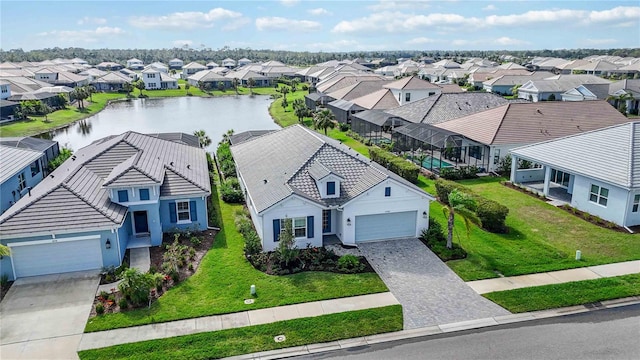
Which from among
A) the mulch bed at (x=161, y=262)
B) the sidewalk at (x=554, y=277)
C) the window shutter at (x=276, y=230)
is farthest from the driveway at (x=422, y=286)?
the mulch bed at (x=161, y=262)

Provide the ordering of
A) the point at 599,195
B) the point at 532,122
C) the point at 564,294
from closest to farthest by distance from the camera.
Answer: the point at 564,294
the point at 599,195
the point at 532,122

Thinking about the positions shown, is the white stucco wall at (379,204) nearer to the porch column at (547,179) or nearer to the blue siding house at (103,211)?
the blue siding house at (103,211)

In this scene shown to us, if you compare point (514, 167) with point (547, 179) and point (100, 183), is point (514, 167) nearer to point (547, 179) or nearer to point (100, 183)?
point (547, 179)

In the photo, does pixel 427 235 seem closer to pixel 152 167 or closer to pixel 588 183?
pixel 588 183

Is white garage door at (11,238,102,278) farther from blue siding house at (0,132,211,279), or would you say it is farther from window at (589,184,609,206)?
window at (589,184,609,206)

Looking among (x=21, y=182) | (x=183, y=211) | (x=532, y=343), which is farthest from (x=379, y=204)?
(x=21, y=182)

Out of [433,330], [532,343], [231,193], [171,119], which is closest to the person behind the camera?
[532,343]
